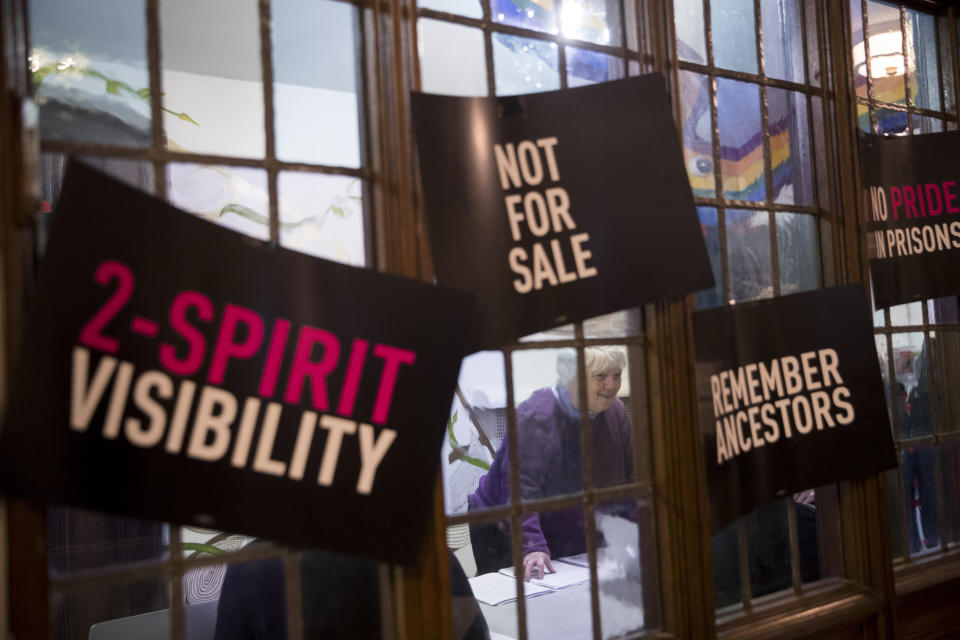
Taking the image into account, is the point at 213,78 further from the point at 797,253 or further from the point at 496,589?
the point at 797,253

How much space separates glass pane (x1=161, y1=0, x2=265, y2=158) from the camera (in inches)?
→ 63.4

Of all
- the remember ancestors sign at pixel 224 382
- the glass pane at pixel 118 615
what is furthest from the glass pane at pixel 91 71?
the glass pane at pixel 118 615

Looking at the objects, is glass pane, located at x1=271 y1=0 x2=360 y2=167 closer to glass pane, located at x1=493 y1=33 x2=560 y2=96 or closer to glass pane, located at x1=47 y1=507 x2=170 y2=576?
glass pane, located at x1=493 y1=33 x2=560 y2=96

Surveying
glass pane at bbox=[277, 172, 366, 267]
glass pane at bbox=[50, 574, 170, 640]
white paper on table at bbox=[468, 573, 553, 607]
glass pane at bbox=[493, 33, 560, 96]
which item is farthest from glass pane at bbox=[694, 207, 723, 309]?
glass pane at bbox=[50, 574, 170, 640]

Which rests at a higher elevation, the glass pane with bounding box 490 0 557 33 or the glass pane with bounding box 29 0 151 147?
the glass pane with bounding box 490 0 557 33

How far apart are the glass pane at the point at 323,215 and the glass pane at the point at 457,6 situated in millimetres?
503

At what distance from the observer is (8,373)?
129 cm

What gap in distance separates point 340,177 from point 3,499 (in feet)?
3.10

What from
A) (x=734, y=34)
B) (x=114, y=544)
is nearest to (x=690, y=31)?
(x=734, y=34)

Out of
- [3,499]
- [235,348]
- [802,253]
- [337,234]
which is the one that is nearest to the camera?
[3,499]

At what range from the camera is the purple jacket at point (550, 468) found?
1.85 meters

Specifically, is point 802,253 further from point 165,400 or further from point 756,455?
point 165,400

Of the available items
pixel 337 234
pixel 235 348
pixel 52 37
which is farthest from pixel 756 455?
pixel 52 37

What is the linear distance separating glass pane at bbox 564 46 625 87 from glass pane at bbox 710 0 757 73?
425 millimetres
